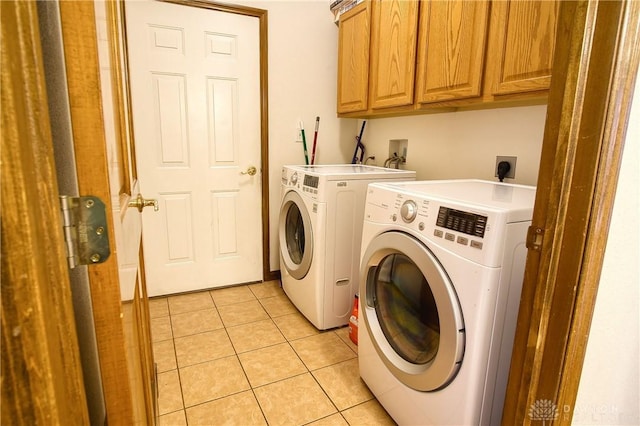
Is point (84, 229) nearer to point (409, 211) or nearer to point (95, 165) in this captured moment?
point (95, 165)

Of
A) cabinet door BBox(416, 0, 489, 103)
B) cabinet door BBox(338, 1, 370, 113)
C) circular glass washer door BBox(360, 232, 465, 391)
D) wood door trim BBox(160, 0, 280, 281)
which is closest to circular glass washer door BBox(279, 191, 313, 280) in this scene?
wood door trim BBox(160, 0, 280, 281)

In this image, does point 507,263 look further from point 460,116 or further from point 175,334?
point 175,334

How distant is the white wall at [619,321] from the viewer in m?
0.74

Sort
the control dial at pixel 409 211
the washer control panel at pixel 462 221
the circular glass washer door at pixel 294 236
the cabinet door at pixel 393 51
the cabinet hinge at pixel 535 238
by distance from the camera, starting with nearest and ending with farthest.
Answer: the cabinet hinge at pixel 535 238 < the washer control panel at pixel 462 221 < the control dial at pixel 409 211 < the cabinet door at pixel 393 51 < the circular glass washer door at pixel 294 236

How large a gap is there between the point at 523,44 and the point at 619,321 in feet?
3.42

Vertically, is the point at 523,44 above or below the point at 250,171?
above

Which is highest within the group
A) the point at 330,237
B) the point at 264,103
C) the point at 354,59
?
the point at 354,59

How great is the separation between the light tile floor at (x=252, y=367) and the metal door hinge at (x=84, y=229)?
131cm

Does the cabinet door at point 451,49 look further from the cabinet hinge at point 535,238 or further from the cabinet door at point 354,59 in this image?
the cabinet hinge at point 535,238

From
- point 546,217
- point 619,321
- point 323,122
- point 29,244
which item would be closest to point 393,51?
point 323,122

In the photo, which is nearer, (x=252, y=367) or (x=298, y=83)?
(x=252, y=367)

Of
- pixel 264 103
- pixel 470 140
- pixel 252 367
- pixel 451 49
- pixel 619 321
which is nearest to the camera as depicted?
pixel 619 321

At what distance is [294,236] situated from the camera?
7.93 feet

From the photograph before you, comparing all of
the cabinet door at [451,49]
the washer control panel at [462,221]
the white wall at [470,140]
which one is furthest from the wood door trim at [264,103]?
the washer control panel at [462,221]
